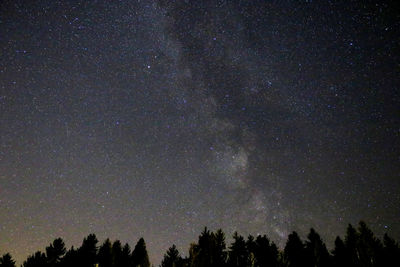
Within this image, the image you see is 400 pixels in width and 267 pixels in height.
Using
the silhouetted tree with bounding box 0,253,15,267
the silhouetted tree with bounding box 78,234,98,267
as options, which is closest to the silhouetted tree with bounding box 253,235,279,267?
the silhouetted tree with bounding box 78,234,98,267

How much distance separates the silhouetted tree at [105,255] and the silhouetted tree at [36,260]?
621cm

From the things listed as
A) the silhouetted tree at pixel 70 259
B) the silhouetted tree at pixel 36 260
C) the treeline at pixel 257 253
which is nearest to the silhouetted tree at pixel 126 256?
the treeline at pixel 257 253

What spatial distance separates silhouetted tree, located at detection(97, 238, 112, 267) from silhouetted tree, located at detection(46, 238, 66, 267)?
4.70m

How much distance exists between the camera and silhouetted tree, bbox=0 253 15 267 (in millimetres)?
27048

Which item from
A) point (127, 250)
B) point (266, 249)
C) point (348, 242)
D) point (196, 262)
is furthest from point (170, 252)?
point (348, 242)

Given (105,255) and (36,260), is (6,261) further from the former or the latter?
(105,255)

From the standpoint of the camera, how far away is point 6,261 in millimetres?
27500

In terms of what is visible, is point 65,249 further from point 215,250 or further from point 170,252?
point 215,250

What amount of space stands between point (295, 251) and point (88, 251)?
29.0m

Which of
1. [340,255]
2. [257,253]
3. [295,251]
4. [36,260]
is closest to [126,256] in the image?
[36,260]

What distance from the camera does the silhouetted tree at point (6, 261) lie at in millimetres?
27048

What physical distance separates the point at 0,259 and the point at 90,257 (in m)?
10.1

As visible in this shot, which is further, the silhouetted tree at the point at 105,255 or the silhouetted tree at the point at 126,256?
the silhouetted tree at the point at 126,256

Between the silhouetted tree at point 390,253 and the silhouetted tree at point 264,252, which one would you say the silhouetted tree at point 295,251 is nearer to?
the silhouetted tree at point 264,252
